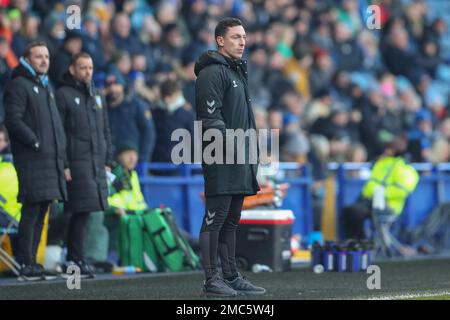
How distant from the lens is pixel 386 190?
1742 centimetres

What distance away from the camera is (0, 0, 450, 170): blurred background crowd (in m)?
16.2

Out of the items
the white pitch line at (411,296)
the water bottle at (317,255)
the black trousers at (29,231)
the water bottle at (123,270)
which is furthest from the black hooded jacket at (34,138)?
the white pitch line at (411,296)

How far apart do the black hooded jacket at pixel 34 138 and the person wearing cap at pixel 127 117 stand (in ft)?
9.55

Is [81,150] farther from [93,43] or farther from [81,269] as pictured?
[93,43]

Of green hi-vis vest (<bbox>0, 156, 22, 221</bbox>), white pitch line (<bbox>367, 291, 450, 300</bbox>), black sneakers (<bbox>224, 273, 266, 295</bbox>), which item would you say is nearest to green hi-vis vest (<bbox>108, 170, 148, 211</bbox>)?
green hi-vis vest (<bbox>0, 156, 22, 221</bbox>)

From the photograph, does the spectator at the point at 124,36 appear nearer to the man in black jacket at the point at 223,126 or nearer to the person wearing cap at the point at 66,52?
the person wearing cap at the point at 66,52

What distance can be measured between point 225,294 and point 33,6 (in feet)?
31.6

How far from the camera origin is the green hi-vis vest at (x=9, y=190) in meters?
13.4

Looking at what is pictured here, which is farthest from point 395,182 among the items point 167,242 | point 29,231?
point 29,231

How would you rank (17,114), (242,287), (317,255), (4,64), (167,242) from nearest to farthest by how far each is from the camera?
(242,287), (17,114), (317,255), (167,242), (4,64)

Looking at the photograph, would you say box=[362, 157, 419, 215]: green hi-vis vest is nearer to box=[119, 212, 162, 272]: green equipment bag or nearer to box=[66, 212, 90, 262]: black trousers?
box=[119, 212, 162, 272]: green equipment bag

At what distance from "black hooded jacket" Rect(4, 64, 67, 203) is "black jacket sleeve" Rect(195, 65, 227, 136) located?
8.83 feet

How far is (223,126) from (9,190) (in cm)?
425
